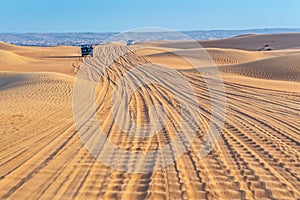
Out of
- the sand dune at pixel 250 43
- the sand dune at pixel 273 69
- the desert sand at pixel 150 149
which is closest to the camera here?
the desert sand at pixel 150 149

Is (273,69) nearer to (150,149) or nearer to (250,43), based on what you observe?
(150,149)

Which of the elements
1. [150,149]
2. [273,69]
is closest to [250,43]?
[273,69]

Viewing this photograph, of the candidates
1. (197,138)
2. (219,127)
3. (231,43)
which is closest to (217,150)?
(197,138)

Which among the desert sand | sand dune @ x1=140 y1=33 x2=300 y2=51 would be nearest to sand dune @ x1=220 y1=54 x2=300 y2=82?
the desert sand

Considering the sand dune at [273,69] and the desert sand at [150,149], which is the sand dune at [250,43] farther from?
the desert sand at [150,149]

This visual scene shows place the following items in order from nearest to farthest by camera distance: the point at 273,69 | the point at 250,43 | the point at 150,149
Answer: the point at 150,149
the point at 273,69
the point at 250,43

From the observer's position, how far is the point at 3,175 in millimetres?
6691

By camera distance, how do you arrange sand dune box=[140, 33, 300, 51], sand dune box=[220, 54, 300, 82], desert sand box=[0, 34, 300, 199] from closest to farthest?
1. desert sand box=[0, 34, 300, 199]
2. sand dune box=[220, 54, 300, 82]
3. sand dune box=[140, 33, 300, 51]

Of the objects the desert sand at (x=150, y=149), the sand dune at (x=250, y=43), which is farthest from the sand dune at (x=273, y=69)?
the sand dune at (x=250, y=43)

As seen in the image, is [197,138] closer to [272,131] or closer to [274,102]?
[272,131]

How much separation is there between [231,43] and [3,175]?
3161 inches

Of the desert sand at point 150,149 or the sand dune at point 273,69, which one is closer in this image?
the desert sand at point 150,149

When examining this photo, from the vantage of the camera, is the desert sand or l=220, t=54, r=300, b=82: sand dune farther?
l=220, t=54, r=300, b=82: sand dune

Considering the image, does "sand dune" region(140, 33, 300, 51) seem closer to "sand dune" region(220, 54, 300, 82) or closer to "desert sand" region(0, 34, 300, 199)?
"sand dune" region(220, 54, 300, 82)
